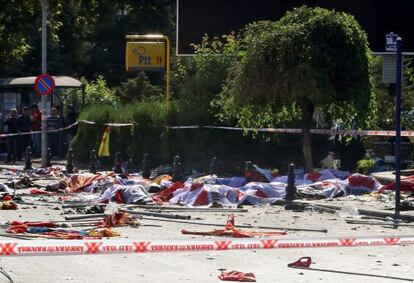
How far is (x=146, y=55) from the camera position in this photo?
118ft

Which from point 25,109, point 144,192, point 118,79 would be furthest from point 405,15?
point 118,79

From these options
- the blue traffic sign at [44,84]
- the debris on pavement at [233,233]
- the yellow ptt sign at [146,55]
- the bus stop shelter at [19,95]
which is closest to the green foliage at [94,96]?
the bus stop shelter at [19,95]

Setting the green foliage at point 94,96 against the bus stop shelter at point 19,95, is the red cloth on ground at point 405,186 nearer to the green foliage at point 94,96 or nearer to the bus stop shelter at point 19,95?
the bus stop shelter at point 19,95

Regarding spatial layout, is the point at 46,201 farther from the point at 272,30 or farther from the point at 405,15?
the point at 405,15

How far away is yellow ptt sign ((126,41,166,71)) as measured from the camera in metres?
35.8

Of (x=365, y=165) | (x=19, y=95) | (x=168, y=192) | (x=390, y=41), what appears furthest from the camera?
(x=19, y=95)

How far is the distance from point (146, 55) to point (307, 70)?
49.3 feet

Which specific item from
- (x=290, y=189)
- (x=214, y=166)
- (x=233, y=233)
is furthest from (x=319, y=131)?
(x=233, y=233)

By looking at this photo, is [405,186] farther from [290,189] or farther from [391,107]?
[391,107]

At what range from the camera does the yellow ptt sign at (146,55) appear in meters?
35.8

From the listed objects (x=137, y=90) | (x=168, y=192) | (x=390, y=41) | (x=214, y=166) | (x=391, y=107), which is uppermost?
(x=390, y=41)

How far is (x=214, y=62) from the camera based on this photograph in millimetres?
27422

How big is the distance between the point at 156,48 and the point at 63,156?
5.16 m

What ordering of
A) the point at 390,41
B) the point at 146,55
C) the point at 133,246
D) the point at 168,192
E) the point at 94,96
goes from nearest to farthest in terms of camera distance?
1. the point at 133,246
2. the point at 168,192
3. the point at 390,41
4. the point at 146,55
5. the point at 94,96
